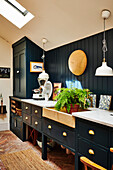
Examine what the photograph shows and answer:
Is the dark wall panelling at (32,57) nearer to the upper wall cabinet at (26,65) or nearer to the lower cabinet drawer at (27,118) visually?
the upper wall cabinet at (26,65)

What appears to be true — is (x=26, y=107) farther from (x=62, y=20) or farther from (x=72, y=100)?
(x=62, y=20)

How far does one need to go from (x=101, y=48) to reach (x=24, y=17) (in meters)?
1.65

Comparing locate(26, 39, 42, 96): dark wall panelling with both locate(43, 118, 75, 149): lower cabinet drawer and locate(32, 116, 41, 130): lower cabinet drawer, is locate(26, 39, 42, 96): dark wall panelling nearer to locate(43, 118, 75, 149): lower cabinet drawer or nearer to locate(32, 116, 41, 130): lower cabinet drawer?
locate(32, 116, 41, 130): lower cabinet drawer

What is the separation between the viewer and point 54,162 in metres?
2.64

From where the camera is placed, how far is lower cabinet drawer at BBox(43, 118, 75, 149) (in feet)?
6.84

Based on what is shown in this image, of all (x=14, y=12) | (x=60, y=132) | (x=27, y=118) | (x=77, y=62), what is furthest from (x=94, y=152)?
(x=14, y=12)

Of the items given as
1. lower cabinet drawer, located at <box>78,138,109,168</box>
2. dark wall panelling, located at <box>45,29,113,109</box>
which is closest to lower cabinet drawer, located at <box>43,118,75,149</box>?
lower cabinet drawer, located at <box>78,138,109,168</box>

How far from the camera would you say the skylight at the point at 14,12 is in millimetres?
3215

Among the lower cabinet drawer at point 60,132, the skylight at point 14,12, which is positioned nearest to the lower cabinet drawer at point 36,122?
the lower cabinet drawer at point 60,132

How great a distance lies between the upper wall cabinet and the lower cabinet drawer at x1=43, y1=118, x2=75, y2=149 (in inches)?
53.8

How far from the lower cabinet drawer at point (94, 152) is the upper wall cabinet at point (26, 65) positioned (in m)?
2.22

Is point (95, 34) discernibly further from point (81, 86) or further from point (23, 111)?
point (23, 111)

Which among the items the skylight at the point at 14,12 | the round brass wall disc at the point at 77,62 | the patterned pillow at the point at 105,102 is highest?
the skylight at the point at 14,12

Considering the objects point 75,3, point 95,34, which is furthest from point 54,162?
point 75,3
